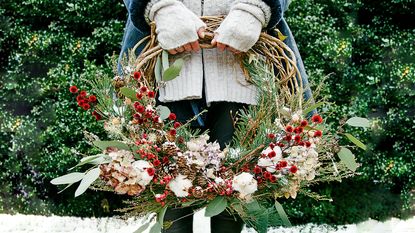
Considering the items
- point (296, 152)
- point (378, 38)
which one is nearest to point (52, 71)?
point (378, 38)

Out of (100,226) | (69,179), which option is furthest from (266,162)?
(100,226)

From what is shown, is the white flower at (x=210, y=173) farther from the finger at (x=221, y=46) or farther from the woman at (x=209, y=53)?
the finger at (x=221, y=46)

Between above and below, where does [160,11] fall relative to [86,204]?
above

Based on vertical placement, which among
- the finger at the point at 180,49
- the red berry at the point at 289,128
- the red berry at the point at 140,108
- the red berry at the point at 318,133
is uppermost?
the finger at the point at 180,49

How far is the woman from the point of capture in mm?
1428

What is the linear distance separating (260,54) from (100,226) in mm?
2405

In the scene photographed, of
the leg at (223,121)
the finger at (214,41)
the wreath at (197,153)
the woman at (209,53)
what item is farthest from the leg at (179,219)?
the finger at (214,41)

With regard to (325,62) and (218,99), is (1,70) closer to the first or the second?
(325,62)

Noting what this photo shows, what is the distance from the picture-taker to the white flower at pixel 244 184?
1.27 metres

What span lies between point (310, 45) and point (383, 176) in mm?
878

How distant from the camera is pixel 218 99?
1.48 metres

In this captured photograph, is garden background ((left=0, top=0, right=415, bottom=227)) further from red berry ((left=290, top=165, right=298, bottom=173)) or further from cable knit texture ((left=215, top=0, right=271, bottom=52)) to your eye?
red berry ((left=290, top=165, right=298, bottom=173))

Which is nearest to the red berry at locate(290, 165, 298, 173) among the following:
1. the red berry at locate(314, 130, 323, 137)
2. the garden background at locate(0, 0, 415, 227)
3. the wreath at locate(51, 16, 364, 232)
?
the wreath at locate(51, 16, 364, 232)

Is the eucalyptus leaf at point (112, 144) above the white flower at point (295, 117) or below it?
below
